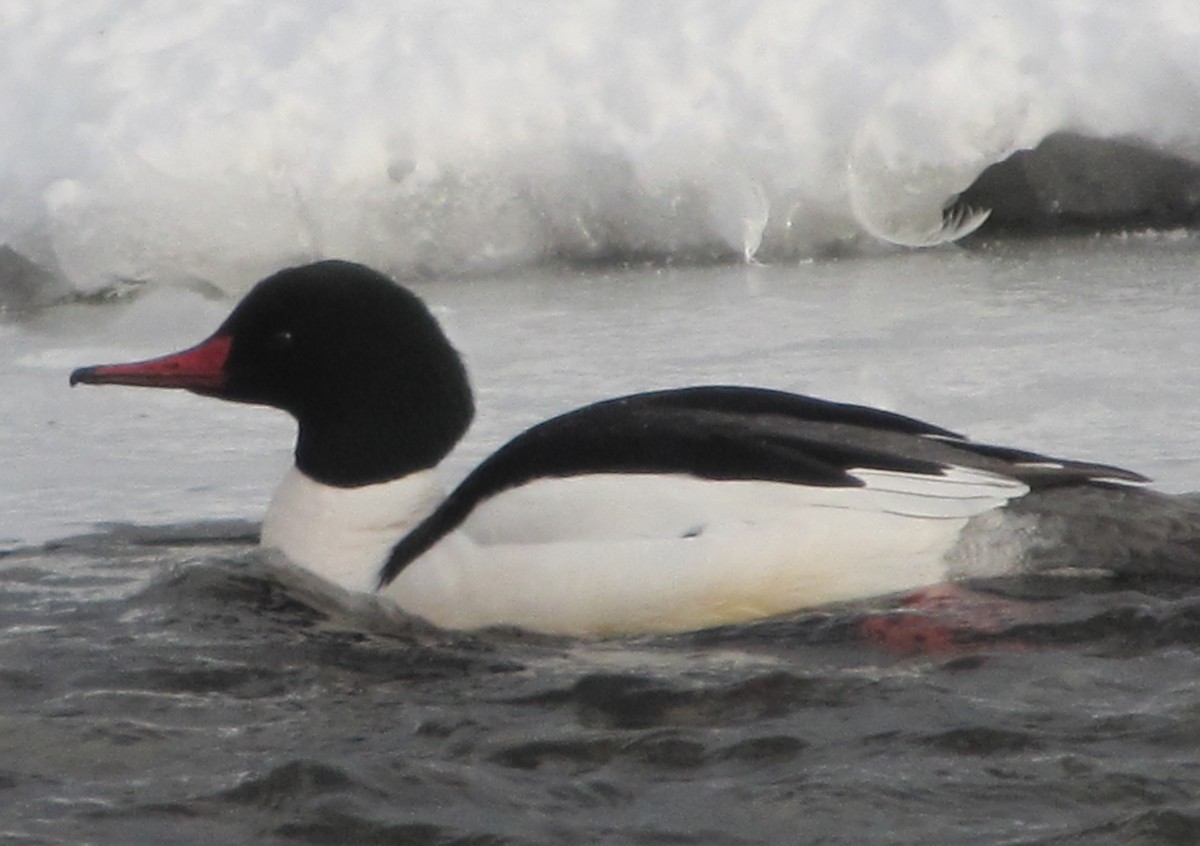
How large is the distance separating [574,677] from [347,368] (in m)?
0.99

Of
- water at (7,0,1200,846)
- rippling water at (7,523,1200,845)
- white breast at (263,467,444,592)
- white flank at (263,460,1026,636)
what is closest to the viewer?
rippling water at (7,523,1200,845)

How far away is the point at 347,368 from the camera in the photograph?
Result: 164 inches

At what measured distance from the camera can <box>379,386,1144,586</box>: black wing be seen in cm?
380

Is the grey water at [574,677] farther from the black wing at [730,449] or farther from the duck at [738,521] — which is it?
the black wing at [730,449]

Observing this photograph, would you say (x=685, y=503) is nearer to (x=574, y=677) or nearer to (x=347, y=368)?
(x=574, y=677)

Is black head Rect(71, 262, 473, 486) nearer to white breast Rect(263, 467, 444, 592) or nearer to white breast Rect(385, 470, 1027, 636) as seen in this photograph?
white breast Rect(263, 467, 444, 592)

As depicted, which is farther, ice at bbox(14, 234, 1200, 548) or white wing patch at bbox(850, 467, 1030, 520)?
ice at bbox(14, 234, 1200, 548)

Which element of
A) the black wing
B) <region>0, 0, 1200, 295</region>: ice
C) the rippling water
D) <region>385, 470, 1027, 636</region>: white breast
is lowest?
the rippling water

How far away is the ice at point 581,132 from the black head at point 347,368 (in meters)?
2.60

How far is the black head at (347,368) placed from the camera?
4.13 metres

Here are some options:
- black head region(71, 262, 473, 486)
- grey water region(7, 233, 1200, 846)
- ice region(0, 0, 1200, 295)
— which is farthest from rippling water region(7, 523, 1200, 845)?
ice region(0, 0, 1200, 295)

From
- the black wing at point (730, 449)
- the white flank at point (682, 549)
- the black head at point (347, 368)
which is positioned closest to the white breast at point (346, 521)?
the black head at point (347, 368)

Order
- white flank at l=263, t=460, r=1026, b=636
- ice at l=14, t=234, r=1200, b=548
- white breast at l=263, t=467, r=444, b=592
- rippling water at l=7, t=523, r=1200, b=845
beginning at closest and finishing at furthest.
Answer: rippling water at l=7, t=523, r=1200, b=845 → white flank at l=263, t=460, r=1026, b=636 → white breast at l=263, t=467, r=444, b=592 → ice at l=14, t=234, r=1200, b=548

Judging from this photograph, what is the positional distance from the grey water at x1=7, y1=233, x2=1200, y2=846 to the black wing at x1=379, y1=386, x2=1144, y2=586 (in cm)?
24
